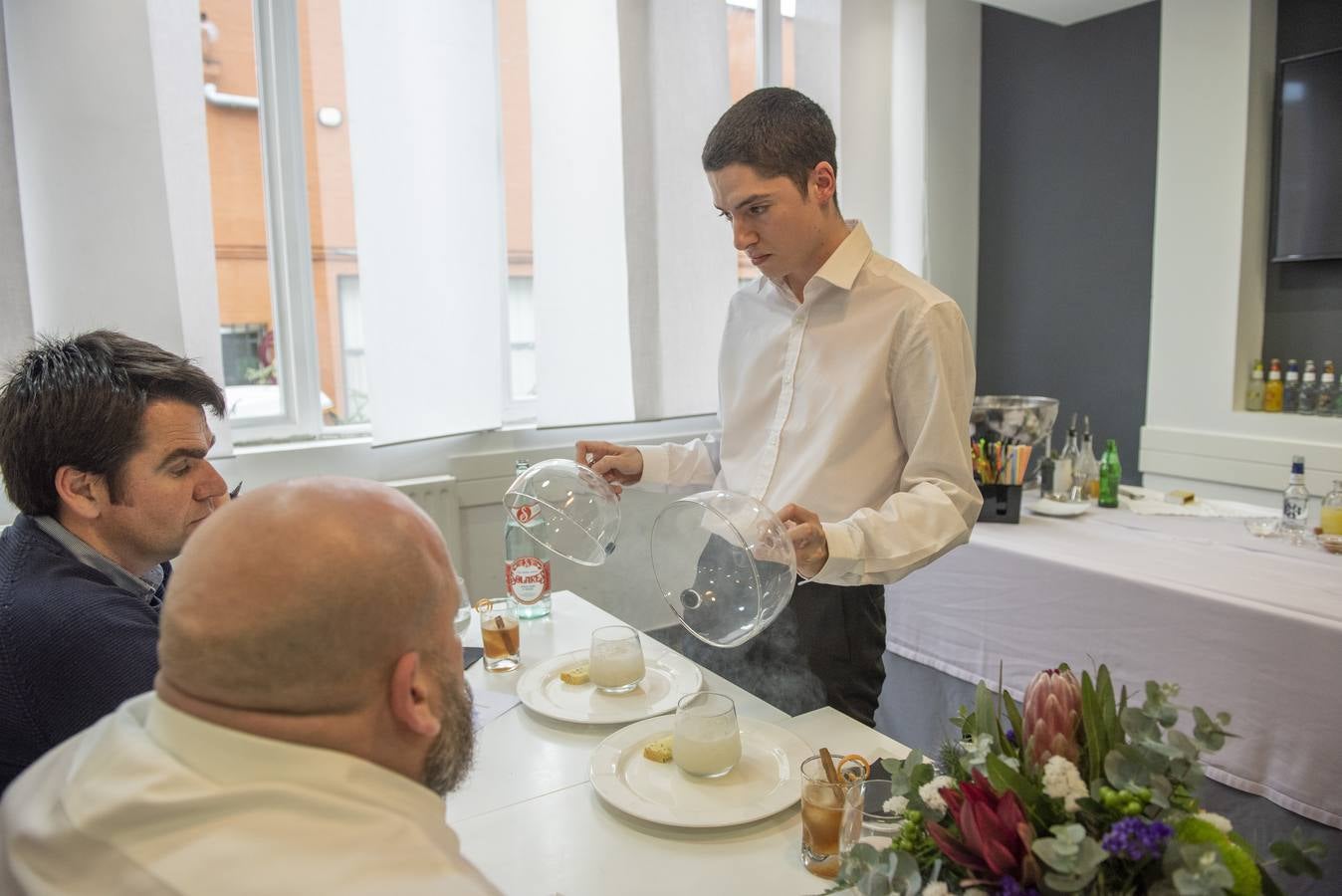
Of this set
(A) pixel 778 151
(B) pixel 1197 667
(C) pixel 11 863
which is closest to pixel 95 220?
(A) pixel 778 151

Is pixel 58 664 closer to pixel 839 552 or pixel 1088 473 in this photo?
pixel 839 552

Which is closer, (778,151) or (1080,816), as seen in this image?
(1080,816)

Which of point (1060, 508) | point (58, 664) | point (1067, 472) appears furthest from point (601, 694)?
point (1067, 472)

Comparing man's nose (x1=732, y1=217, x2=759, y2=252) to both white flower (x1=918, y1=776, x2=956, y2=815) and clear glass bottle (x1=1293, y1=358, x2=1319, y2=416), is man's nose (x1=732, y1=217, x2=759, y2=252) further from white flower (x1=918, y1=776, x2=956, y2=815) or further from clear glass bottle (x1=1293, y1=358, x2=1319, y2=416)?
clear glass bottle (x1=1293, y1=358, x2=1319, y2=416)

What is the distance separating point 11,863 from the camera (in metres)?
0.63

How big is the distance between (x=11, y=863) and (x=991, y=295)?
4407 millimetres

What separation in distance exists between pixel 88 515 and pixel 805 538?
98 cm

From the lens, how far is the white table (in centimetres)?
100

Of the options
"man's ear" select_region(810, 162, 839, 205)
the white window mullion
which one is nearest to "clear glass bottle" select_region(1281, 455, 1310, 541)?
"man's ear" select_region(810, 162, 839, 205)

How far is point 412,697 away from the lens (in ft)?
2.23

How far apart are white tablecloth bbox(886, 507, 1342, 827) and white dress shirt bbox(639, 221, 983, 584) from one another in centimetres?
71

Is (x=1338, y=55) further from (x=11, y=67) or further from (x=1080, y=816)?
(x=11, y=67)

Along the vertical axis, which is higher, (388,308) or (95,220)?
(95,220)

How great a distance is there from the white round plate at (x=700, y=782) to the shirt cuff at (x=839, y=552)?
10.1 inches
